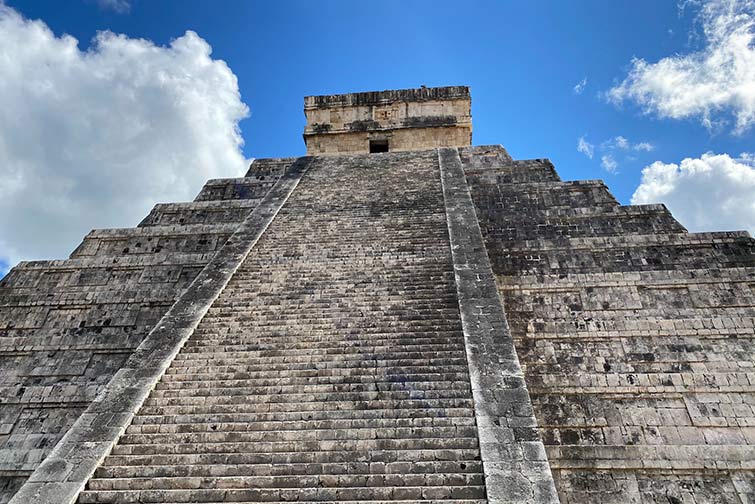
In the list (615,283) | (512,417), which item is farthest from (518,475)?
(615,283)

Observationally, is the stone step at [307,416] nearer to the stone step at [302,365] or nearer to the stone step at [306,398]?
the stone step at [306,398]

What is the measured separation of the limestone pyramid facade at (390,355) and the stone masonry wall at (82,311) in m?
0.04

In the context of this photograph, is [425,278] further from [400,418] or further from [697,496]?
[697,496]

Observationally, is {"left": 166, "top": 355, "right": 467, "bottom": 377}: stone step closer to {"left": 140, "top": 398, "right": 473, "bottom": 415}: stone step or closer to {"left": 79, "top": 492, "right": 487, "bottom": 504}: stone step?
{"left": 140, "top": 398, "right": 473, "bottom": 415}: stone step

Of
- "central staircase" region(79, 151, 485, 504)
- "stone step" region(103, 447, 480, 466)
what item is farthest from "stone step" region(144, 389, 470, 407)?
"stone step" region(103, 447, 480, 466)

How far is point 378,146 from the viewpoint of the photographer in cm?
1716

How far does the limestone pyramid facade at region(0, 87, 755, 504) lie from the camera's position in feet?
15.9

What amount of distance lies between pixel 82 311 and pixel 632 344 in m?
9.52

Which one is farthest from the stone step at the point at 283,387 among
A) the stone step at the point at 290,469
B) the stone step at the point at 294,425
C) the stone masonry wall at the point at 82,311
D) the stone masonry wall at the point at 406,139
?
the stone masonry wall at the point at 406,139

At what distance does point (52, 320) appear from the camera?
28.1ft

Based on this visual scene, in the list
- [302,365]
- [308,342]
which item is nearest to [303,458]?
[302,365]

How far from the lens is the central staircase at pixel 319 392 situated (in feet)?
15.2

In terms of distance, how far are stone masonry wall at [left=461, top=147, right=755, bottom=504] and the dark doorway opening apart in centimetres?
761

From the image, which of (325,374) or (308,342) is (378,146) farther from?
(325,374)
